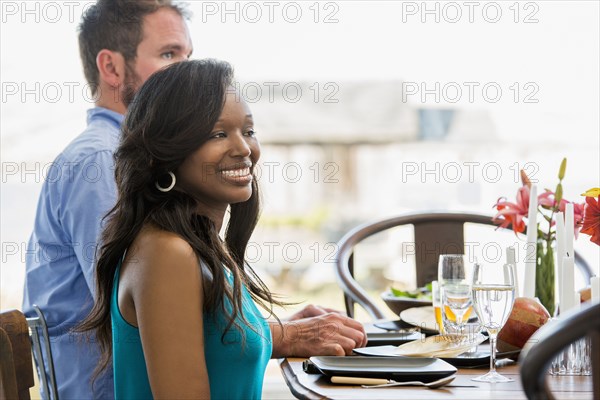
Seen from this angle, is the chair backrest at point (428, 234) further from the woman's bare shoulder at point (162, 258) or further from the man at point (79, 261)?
the woman's bare shoulder at point (162, 258)

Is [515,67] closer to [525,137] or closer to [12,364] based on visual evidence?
[525,137]

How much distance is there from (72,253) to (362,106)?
5.48 metres

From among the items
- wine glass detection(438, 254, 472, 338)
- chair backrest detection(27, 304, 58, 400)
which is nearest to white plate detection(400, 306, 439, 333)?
wine glass detection(438, 254, 472, 338)

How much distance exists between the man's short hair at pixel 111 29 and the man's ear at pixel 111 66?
0.05ft

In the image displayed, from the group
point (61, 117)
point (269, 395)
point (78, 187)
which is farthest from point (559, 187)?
point (61, 117)

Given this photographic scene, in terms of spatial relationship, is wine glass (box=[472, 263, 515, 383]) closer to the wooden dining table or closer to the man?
the wooden dining table

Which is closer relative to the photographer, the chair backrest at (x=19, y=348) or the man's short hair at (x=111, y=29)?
the chair backrest at (x=19, y=348)

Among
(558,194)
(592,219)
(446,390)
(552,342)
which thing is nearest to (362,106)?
(558,194)

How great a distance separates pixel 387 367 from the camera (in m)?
1.45

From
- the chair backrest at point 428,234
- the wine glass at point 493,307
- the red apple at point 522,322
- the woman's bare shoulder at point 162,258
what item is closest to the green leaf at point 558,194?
the red apple at point 522,322

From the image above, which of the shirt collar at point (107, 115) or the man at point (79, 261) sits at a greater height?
the shirt collar at point (107, 115)

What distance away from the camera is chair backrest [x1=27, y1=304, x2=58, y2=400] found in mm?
1583

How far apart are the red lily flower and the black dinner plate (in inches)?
16.1

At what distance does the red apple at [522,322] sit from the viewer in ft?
5.18
